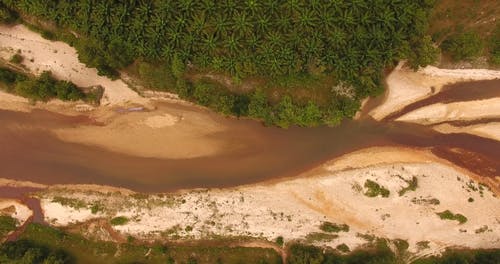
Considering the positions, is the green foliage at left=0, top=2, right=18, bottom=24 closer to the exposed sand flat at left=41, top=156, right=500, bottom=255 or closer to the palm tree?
the exposed sand flat at left=41, top=156, right=500, bottom=255

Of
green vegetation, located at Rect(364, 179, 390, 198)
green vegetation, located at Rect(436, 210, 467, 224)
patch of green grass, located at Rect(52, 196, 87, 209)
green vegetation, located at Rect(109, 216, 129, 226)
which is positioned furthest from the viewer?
patch of green grass, located at Rect(52, 196, 87, 209)

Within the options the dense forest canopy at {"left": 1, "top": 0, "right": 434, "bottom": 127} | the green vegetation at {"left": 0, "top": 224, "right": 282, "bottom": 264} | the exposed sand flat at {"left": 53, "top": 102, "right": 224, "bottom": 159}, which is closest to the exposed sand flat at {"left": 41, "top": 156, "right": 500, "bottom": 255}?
the green vegetation at {"left": 0, "top": 224, "right": 282, "bottom": 264}

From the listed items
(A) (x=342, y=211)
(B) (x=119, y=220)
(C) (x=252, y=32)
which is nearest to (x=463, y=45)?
(A) (x=342, y=211)

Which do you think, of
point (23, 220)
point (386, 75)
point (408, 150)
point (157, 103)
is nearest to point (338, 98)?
point (386, 75)

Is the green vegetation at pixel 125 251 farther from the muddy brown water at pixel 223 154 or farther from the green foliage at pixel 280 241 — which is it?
the muddy brown water at pixel 223 154

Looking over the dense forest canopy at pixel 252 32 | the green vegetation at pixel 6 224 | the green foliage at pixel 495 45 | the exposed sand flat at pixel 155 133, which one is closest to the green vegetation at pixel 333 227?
the exposed sand flat at pixel 155 133
